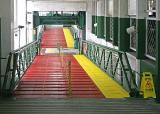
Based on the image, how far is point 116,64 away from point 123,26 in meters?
2.53

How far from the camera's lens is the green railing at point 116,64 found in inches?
409

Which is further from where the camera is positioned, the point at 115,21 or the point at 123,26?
the point at 115,21

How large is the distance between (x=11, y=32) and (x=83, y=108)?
156 inches

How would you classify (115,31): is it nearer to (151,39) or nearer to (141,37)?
(141,37)

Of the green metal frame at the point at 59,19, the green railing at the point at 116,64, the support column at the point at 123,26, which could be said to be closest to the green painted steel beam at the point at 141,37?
the green railing at the point at 116,64

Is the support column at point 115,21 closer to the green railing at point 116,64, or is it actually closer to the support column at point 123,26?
the green railing at point 116,64

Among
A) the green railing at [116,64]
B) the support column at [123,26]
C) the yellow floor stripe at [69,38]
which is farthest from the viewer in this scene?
the yellow floor stripe at [69,38]

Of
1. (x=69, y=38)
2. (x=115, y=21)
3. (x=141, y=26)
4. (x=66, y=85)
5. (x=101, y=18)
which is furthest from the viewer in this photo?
(x=69, y=38)

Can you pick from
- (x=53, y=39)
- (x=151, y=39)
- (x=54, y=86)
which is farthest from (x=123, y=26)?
(x=53, y=39)

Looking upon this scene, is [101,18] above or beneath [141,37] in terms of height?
above

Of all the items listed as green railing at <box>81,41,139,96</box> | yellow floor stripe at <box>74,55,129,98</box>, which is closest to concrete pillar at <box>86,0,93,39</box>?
green railing at <box>81,41,139,96</box>

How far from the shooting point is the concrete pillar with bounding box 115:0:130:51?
14.9 meters

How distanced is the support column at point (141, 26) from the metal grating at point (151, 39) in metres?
0.12

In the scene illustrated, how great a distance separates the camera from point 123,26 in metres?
14.9
